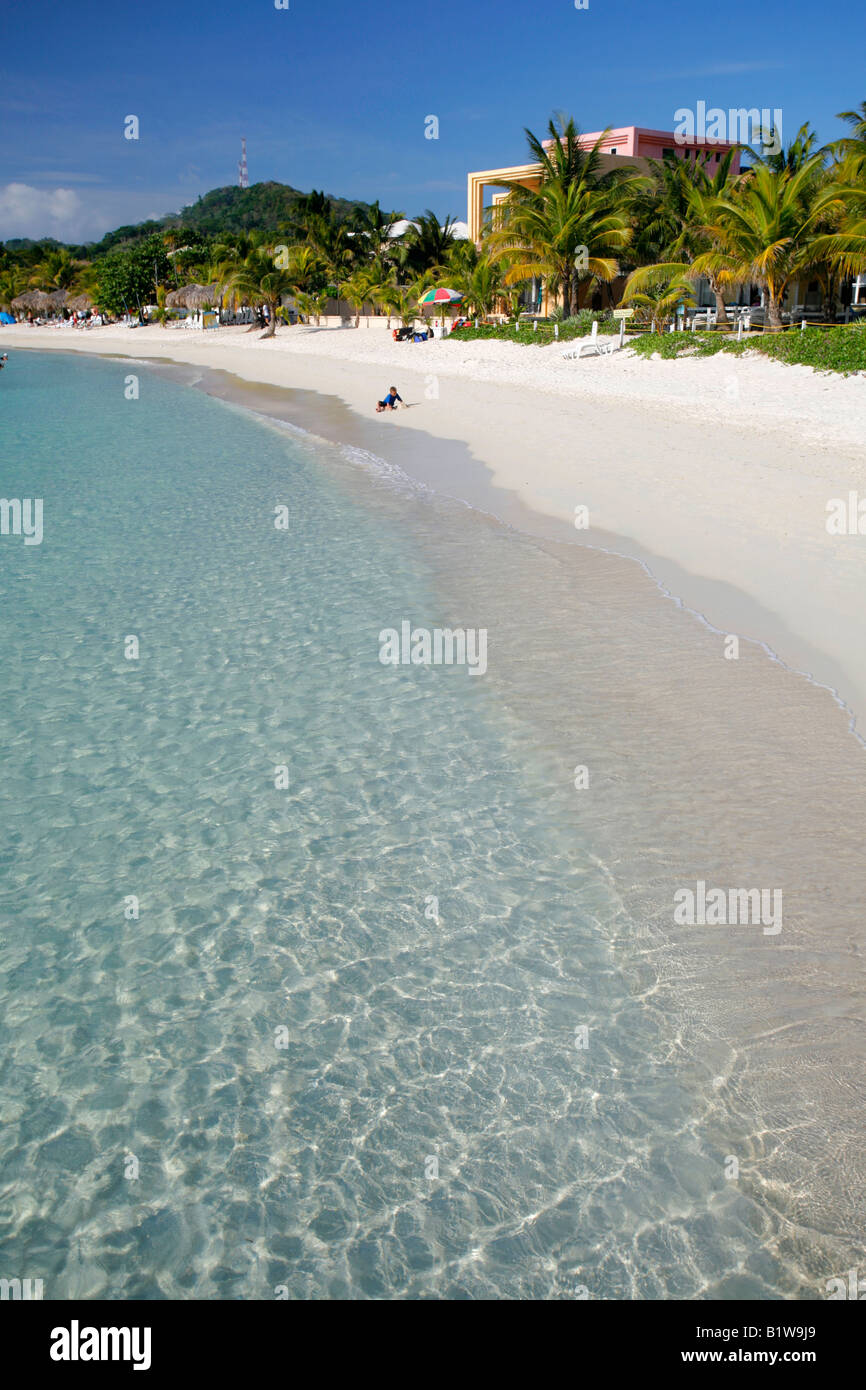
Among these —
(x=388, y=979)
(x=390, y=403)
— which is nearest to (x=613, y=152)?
(x=390, y=403)

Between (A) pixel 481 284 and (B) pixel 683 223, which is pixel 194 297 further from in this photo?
(B) pixel 683 223

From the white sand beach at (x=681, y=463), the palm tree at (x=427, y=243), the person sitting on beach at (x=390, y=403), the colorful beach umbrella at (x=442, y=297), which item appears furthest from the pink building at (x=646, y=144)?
the person sitting on beach at (x=390, y=403)

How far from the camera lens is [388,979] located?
4582 millimetres

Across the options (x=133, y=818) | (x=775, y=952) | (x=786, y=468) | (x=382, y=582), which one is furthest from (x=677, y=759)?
(x=786, y=468)

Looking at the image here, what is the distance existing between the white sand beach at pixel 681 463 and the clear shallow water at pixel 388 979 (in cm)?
105

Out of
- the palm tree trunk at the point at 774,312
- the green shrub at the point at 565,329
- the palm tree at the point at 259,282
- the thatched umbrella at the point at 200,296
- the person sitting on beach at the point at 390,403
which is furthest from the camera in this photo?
the thatched umbrella at the point at 200,296

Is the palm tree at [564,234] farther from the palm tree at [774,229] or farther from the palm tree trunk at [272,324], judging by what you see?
the palm tree trunk at [272,324]

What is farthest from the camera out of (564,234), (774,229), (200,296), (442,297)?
(200,296)

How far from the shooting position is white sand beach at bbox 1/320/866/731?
29.2ft

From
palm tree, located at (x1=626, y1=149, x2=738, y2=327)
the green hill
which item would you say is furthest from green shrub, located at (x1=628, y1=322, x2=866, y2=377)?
the green hill

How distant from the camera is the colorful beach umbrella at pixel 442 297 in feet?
136

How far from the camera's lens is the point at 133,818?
605 centimetres

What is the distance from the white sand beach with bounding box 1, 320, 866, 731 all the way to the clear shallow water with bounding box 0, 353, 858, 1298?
105 cm

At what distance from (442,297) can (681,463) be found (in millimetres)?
30602
